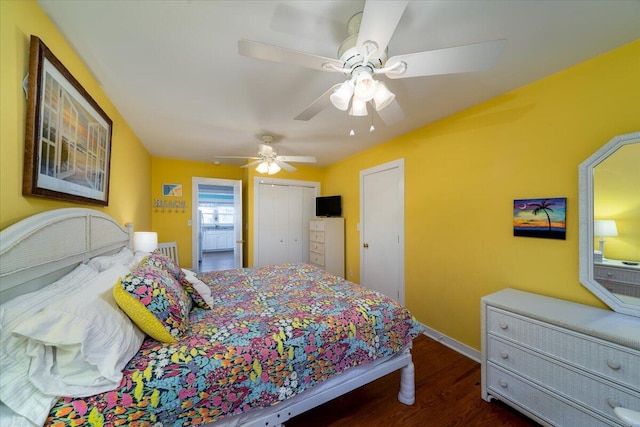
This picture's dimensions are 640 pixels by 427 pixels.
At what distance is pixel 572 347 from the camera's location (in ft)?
4.25

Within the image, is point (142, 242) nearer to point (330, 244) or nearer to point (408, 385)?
point (330, 244)

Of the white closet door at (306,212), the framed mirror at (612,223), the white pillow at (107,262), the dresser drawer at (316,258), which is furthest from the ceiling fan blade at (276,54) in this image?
the white closet door at (306,212)

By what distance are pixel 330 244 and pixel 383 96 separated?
284 centimetres

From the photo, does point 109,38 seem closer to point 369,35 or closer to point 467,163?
point 369,35

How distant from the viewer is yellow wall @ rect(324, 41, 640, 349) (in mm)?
1517

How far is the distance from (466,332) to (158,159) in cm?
493

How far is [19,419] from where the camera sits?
2.33 ft

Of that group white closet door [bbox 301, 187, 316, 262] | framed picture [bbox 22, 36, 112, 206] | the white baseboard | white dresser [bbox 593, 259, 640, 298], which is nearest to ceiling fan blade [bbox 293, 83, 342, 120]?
framed picture [bbox 22, 36, 112, 206]

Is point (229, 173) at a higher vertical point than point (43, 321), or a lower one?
higher

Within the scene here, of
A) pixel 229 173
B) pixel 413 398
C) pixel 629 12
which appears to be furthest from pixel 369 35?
pixel 229 173

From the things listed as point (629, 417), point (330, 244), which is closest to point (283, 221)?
point (330, 244)

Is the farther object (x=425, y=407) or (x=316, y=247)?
(x=316, y=247)

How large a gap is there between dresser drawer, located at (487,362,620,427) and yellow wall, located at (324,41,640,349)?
21.2 inches

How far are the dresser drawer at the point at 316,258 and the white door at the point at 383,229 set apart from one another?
74 cm
